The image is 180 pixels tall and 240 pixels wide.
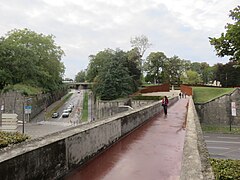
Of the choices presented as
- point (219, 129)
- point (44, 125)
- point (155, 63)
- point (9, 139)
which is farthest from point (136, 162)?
point (155, 63)

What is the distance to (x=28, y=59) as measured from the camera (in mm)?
41688

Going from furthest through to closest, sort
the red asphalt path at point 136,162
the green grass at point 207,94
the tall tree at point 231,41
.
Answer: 1. the green grass at point 207,94
2. the tall tree at point 231,41
3. the red asphalt path at point 136,162

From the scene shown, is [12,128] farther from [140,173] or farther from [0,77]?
[0,77]

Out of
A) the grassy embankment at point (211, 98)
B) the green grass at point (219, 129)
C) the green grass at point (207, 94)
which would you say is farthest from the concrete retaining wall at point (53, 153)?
the green grass at point (207, 94)

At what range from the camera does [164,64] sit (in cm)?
7250

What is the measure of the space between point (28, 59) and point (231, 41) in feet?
124

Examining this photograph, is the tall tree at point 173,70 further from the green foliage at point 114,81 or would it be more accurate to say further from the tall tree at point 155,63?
the green foliage at point 114,81

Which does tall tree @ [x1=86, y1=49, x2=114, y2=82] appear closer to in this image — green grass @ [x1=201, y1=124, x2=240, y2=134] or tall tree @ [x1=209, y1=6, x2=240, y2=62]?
green grass @ [x1=201, y1=124, x2=240, y2=134]

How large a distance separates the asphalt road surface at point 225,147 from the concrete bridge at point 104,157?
14.7 metres

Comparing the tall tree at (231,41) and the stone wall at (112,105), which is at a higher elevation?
the tall tree at (231,41)

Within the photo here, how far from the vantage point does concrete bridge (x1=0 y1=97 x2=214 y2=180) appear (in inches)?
119

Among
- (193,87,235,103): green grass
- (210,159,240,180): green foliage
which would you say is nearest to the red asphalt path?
(210,159,240,180): green foliage

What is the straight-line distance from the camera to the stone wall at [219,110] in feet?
117

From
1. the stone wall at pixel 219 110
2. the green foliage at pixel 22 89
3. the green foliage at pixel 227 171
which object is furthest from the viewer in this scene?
the green foliage at pixel 22 89
